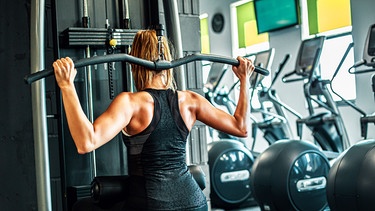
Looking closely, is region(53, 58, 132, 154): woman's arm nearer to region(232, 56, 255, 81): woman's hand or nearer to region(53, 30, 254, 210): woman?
region(53, 30, 254, 210): woman

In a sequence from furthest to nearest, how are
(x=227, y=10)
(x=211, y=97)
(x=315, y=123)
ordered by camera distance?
(x=227, y=10)
(x=211, y=97)
(x=315, y=123)

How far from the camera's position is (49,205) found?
9.17ft

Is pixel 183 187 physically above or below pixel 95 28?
below

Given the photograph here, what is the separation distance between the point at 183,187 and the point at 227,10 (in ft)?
27.5

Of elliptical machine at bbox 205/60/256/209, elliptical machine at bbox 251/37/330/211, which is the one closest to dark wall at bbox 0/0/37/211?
elliptical machine at bbox 251/37/330/211

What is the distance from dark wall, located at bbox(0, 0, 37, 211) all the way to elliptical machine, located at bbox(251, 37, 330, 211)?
2.42 meters

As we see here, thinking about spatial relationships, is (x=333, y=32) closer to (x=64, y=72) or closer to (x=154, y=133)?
(x=154, y=133)

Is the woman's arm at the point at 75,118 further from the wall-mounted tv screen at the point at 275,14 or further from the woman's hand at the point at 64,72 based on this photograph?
the wall-mounted tv screen at the point at 275,14

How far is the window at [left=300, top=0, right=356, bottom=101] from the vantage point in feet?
25.2

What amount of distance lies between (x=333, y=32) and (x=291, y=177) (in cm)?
350

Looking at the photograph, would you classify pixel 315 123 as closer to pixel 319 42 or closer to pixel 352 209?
pixel 319 42

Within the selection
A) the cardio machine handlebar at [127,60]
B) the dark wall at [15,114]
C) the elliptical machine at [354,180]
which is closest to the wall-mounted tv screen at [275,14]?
the elliptical machine at [354,180]

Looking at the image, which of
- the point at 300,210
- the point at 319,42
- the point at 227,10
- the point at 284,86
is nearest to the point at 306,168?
the point at 300,210

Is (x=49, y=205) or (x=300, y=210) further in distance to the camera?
(x=300, y=210)
